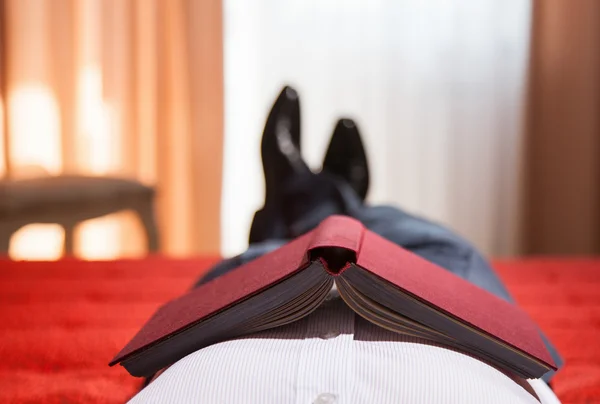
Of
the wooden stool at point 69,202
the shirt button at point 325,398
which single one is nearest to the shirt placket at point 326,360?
the shirt button at point 325,398

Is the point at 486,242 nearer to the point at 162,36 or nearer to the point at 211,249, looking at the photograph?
the point at 211,249

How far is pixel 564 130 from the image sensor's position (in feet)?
8.95

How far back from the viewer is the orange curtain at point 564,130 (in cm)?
266

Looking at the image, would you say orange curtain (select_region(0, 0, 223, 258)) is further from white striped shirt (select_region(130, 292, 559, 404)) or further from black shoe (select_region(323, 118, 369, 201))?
white striped shirt (select_region(130, 292, 559, 404))

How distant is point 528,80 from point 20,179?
5.82 ft

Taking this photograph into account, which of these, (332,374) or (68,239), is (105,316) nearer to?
(332,374)

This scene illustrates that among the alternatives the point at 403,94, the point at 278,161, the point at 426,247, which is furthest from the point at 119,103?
the point at 426,247

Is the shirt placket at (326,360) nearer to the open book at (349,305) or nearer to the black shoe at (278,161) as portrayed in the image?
the open book at (349,305)

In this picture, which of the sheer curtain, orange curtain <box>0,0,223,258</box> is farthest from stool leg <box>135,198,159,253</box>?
the sheer curtain

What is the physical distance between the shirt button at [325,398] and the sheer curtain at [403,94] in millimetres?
2286

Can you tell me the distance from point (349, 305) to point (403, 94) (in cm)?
226

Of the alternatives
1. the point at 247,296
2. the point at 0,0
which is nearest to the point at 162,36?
the point at 0,0

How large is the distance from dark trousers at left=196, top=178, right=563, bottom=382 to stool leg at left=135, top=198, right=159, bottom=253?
4.02 feet

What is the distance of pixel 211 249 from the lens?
2.80 meters
